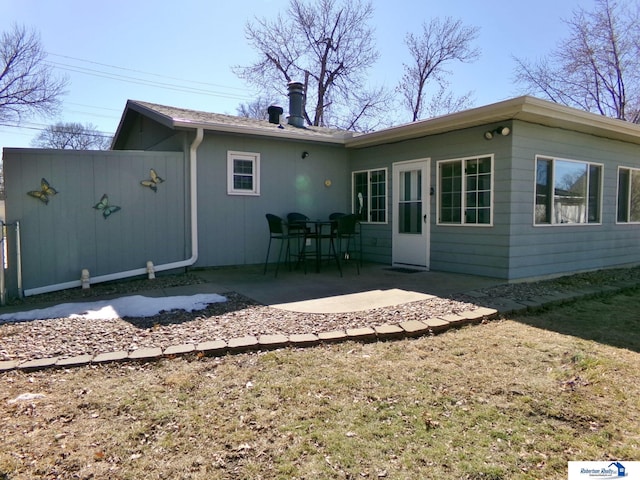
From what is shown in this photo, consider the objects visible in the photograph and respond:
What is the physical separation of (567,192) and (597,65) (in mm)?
13886

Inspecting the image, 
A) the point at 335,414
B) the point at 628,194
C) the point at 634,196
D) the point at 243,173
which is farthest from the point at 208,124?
the point at 634,196

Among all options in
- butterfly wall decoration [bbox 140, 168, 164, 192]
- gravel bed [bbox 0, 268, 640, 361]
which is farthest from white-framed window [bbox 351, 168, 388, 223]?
butterfly wall decoration [bbox 140, 168, 164, 192]

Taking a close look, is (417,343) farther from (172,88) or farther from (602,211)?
(172,88)

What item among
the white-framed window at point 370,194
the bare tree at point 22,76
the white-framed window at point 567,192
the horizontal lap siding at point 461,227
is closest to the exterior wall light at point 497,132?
the horizontal lap siding at point 461,227

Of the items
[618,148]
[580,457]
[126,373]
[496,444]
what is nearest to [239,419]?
[126,373]

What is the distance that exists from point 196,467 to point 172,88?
22.1m

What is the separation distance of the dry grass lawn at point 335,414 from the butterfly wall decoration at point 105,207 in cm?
347

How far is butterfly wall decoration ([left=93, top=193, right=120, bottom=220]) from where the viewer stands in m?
5.79

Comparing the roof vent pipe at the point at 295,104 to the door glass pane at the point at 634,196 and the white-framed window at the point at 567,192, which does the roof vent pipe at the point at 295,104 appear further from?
the door glass pane at the point at 634,196

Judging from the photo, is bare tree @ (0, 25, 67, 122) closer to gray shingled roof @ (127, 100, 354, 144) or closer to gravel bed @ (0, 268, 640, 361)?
gray shingled roof @ (127, 100, 354, 144)

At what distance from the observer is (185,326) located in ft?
12.4

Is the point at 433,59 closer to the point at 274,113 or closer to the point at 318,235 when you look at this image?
the point at 274,113

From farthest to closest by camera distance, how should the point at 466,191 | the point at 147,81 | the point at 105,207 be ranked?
the point at 147,81 < the point at 466,191 < the point at 105,207

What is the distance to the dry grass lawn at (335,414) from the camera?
1.83 meters
